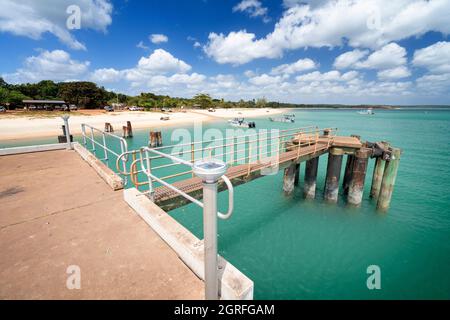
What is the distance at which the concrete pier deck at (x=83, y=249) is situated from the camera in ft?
7.83

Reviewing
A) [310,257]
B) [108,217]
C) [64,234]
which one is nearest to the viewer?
[64,234]

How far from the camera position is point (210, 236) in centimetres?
197

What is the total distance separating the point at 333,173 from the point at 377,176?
2652mm

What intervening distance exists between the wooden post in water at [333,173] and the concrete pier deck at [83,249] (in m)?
9.59

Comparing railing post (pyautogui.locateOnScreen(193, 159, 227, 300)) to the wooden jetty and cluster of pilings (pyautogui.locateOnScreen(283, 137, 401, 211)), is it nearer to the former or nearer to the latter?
the wooden jetty

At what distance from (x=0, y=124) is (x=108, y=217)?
145 feet

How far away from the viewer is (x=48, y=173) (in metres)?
5.99

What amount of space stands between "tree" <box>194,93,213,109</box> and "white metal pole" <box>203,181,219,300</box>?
383 feet

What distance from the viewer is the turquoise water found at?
20.7ft

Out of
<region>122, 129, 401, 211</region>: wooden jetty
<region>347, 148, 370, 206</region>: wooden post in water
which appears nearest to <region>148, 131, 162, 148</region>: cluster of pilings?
<region>122, 129, 401, 211</region>: wooden jetty

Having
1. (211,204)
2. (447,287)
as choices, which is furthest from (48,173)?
(447,287)

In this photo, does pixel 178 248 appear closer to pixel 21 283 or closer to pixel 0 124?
pixel 21 283

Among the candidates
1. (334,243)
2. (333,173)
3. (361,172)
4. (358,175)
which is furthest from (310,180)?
(334,243)

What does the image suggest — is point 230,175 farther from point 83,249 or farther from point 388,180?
point 388,180
